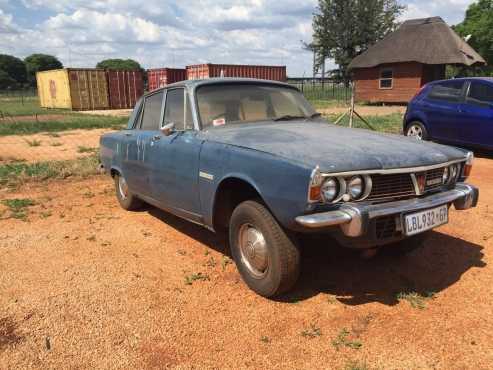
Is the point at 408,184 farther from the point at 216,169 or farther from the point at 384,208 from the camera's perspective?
the point at 216,169

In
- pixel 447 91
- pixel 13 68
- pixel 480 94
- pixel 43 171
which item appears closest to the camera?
pixel 43 171

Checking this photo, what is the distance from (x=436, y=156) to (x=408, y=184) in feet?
1.25

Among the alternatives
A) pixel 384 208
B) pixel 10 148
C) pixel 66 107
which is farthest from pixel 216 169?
pixel 66 107

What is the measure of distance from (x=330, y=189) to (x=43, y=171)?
263 inches

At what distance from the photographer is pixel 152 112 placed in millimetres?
4887

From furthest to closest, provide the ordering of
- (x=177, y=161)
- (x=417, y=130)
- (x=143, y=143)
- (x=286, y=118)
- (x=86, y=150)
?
(x=86, y=150) → (x=417, y=130) → (x=143, y=143) → (x=286, y=118) → (x=177, y=161)

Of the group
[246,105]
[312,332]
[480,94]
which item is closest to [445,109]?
[480,94]

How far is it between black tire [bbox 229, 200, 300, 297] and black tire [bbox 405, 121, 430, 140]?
7.28 meters

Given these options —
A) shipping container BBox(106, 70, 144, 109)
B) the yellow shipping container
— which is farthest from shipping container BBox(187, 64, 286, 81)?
the yellow shipping container

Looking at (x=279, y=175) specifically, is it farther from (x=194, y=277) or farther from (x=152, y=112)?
(x=152, y=112)

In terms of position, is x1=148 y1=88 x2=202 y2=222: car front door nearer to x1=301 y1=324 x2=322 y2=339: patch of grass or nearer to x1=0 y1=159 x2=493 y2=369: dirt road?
x1=0 y1=159 x2=493 y2=369: dirt road

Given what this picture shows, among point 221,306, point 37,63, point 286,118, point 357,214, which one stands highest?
point 37,63

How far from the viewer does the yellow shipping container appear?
28.6 meters

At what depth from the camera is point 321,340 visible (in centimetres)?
277
